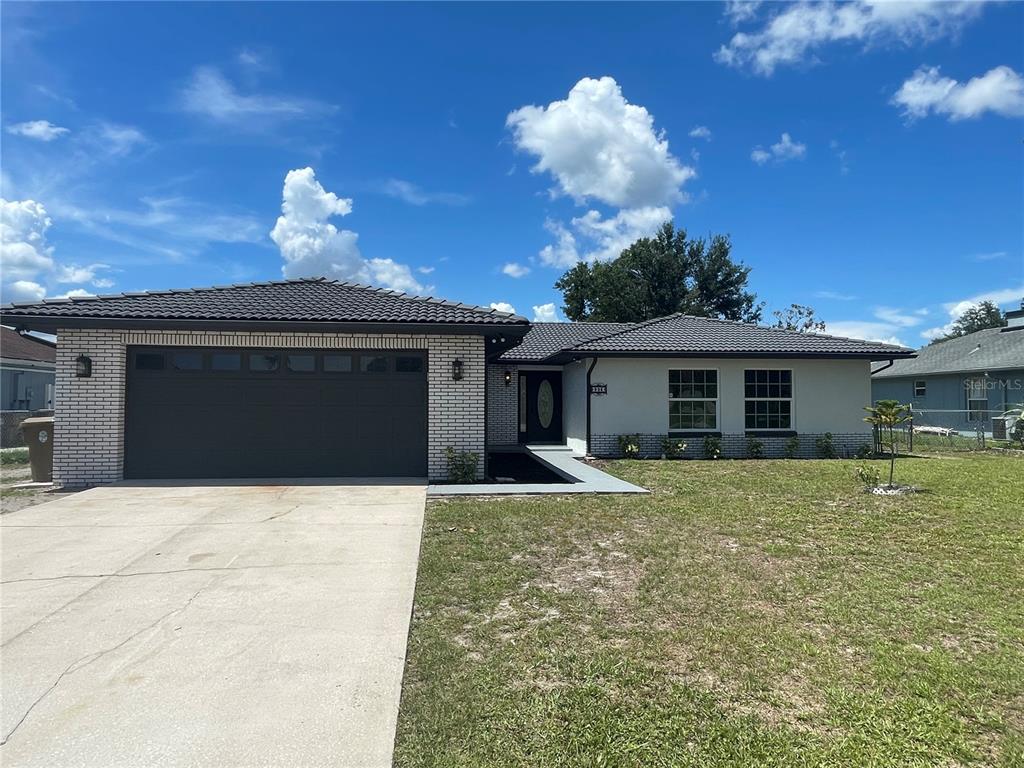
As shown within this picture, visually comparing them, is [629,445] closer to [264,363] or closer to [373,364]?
[373,364]

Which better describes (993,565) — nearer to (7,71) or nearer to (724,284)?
(7,71)

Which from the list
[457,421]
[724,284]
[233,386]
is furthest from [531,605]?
[724,284]

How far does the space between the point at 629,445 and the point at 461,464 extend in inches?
218

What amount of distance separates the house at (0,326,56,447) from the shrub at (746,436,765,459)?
75.8 ft

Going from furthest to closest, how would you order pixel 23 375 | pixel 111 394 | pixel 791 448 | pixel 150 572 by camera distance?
pixel 23 375
pixel 791 448
pixel 111 394
pixel 150 572

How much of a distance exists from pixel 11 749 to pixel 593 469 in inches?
395

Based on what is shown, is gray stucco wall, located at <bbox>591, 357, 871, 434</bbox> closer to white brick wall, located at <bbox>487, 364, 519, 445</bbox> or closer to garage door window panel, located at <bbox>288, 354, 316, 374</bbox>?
white brick wall, located at <bbox>487, 364, 519, 445</bbox>

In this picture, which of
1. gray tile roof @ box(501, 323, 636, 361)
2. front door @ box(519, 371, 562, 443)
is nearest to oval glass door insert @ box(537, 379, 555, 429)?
front door @ box(519, 371, 562, 443)

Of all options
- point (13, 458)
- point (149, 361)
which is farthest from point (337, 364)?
point (13, 458)

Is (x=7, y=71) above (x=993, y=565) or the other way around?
above

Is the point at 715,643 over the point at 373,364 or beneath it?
beneath

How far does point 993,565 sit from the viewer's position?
208 inches

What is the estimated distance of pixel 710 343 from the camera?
14617 millimetres

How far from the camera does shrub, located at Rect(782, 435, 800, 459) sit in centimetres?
1455
